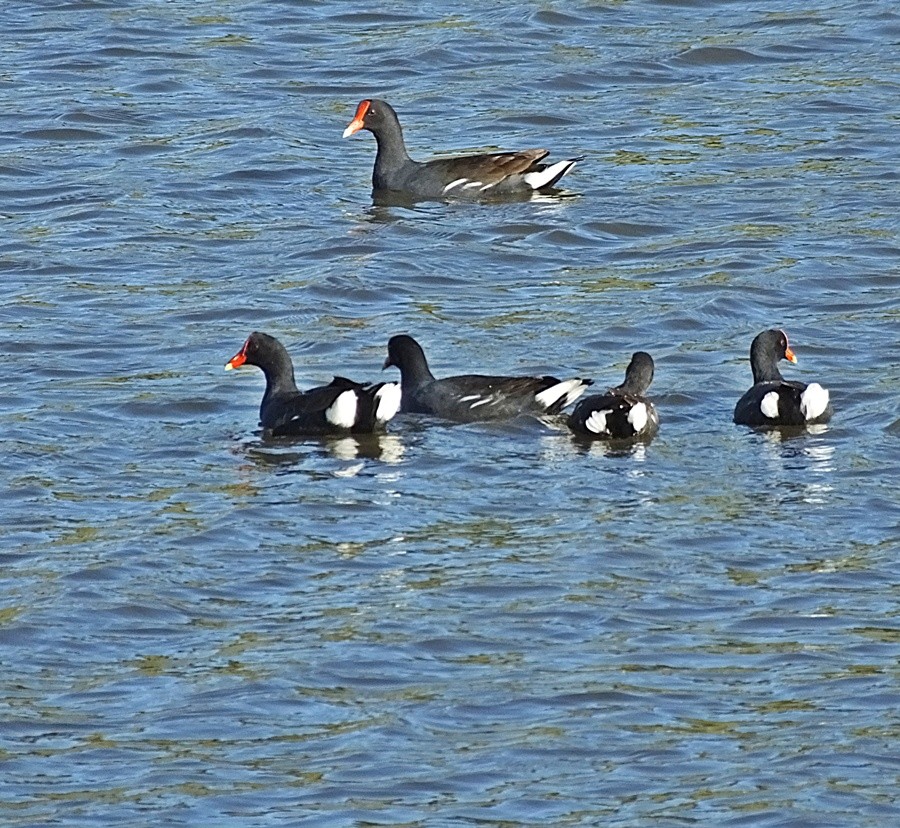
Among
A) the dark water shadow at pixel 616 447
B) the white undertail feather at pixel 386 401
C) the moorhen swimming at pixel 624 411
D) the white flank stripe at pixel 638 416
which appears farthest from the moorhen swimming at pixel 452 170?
the white flank stripe at pixel 638 416

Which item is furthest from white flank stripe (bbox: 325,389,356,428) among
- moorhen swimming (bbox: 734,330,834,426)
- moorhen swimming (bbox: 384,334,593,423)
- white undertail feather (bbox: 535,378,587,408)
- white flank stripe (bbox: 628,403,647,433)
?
moorhen swimming (bbox: 734,330,834,426)

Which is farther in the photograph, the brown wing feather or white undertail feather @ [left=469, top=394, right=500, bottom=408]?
the brown wing feather

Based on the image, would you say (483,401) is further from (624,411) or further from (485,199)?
(485,199)

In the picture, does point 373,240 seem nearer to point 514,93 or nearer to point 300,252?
point 300,252

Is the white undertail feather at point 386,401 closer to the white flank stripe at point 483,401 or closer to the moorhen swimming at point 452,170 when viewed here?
the white flank stripe at point 483,401

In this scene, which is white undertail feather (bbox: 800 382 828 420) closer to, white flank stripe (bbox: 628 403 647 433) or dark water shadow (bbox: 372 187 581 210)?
white flank stripe (bbox: 628 403 647 433)

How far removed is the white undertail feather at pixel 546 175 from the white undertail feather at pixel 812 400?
6.07m

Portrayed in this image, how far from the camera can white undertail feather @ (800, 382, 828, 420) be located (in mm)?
11609

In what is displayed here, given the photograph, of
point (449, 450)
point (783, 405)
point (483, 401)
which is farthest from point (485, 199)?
point (783, 405)

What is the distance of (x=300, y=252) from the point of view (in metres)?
15.7

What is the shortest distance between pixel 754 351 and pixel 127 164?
7.11 m

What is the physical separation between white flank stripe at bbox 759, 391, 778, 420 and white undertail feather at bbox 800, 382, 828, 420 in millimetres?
132

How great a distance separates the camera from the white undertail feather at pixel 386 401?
38.7 feet

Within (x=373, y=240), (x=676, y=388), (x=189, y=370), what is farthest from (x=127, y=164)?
(x=676, y=388)
